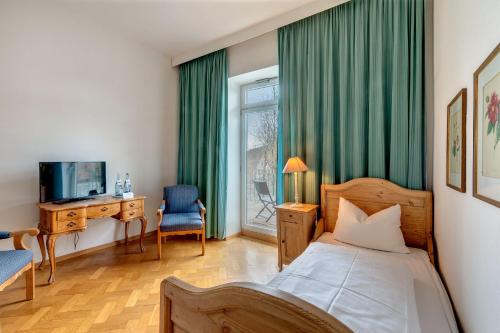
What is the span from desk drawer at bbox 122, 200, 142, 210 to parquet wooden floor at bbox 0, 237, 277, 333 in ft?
2.12

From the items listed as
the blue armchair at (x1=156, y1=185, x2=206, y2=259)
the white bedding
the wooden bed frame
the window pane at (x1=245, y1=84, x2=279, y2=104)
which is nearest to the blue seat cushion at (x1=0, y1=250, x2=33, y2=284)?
the blue armchair at (x1=156, y1=185, x2=206, y2=259)

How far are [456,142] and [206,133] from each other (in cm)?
325

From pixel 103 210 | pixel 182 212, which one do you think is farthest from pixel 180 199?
pixel 103 210

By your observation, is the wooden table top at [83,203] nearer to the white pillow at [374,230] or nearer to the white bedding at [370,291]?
the white bedding at [370,291]

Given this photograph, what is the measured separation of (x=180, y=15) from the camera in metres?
3.05

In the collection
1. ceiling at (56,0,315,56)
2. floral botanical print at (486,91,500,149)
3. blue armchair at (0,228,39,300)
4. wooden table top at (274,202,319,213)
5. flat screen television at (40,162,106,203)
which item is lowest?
blue armchair at (0,228,39,300)

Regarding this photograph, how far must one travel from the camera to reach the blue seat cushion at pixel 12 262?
1.78m

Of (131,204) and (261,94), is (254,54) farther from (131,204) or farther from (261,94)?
(131,204)

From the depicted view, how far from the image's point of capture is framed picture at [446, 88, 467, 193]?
4.07ft

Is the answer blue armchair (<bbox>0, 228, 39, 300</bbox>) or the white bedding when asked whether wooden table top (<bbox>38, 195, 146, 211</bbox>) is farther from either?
the white bedding

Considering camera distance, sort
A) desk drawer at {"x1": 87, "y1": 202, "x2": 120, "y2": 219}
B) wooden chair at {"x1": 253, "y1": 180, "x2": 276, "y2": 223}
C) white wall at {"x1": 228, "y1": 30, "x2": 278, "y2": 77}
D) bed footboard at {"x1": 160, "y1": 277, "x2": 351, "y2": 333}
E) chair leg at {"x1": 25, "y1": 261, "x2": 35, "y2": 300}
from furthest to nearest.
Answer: wooden chair at {"x1": 253, "y1": 180, "x2": 276, "y2": 223}
white wall at {"x1": 228, "y1": 30, "x2": 278, "y2": 77}
desk drawer at {"x1": 87, "y1": 202, "x2": 120, "y2": 219}
chair leg at {"x1": 25, "y1": 261, "x2": 35, "y2": 300}
bed footboard at {"x1": 160, "y1": 277, "x2": 351, "y2": 333}

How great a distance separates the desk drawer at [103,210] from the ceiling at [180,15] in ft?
8.00

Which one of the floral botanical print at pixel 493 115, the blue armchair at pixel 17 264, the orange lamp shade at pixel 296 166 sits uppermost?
the floral botanical print at pixel 493 115

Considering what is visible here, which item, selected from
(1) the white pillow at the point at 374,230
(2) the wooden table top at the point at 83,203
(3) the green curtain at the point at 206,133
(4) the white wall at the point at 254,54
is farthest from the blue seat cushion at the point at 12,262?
(4) the white wall at the point at 254,54
